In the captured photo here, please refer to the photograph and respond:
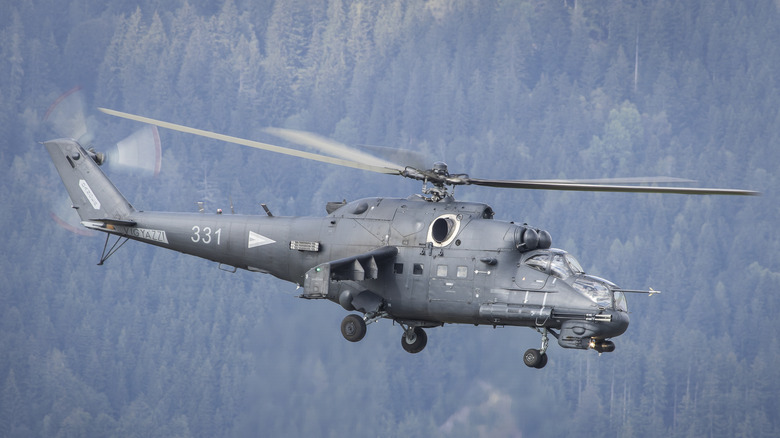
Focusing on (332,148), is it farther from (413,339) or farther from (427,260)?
(413,339)

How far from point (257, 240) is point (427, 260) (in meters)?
5.23

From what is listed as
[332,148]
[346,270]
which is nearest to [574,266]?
[346,270]

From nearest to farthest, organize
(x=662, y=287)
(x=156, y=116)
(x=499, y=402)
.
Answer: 1. (x=499, y=402)
2. (x=662, y=287)
3. (x=156, y=116)

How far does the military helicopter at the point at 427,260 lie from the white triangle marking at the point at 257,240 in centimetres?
3

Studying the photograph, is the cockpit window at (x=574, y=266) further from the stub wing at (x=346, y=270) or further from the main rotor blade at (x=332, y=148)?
the main rotor blade at (x=332, y=148)

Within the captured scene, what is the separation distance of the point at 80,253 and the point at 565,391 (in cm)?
6421

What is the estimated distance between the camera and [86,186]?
39.1 meters

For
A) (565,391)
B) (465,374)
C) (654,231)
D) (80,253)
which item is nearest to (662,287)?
(654,231)

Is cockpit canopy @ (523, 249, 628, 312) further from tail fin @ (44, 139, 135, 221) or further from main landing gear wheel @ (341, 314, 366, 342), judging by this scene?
tail fin @ (44, 139, 135, 221)

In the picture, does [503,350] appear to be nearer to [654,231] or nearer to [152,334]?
[152,334]

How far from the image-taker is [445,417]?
12575cm

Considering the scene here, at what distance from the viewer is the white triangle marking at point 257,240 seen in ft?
117

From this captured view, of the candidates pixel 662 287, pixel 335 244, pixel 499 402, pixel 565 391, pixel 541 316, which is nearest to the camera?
pixel 541 316

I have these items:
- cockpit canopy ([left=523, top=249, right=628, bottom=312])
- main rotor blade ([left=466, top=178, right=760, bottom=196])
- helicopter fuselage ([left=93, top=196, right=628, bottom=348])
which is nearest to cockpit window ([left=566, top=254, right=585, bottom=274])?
cockpit canopy ([left=523, top=249, right=628, bottom=312])
